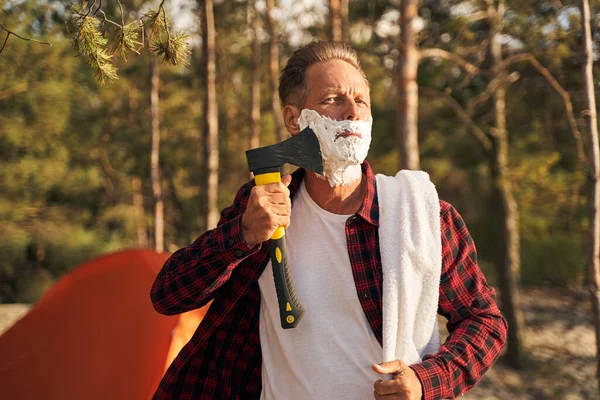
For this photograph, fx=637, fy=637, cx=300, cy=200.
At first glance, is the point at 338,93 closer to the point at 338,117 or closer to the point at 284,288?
the point at 338,117

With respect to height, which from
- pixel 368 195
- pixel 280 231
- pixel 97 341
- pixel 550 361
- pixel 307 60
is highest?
pixel 307 60

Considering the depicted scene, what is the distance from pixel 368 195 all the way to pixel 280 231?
1.18 ft

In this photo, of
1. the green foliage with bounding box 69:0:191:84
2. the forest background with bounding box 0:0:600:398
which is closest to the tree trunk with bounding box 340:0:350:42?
the forest background with bounding box 0:0:600:398

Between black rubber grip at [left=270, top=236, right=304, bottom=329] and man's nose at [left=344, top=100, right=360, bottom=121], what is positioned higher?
man's nose at [left=344, top=100, right=360, bottom=121]

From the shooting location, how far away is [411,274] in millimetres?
1950

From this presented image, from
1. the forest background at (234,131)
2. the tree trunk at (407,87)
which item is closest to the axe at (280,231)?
the tree trunk at (407,87)

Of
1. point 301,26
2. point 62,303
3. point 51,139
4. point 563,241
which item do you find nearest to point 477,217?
point 563,241

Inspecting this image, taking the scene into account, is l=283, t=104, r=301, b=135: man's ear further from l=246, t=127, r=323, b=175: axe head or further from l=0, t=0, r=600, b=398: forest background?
l=0, t=0, r=600, b=398: forest background

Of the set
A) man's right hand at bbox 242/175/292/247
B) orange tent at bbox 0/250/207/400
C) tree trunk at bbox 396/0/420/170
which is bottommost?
orange tent at bbox 0/250/207/400

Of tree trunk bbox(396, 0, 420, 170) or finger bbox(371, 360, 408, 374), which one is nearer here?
finger bbox(371, 360, 408, 374)

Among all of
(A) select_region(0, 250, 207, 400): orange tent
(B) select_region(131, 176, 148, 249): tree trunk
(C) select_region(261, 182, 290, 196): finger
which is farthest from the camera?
(B) select_region(131, 176, 148, 249): tree trunk

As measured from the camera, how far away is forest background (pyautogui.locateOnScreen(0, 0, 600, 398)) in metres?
9.64

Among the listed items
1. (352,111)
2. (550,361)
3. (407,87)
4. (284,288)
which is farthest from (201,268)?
(550,361)

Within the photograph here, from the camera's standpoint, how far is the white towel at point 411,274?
191cm
